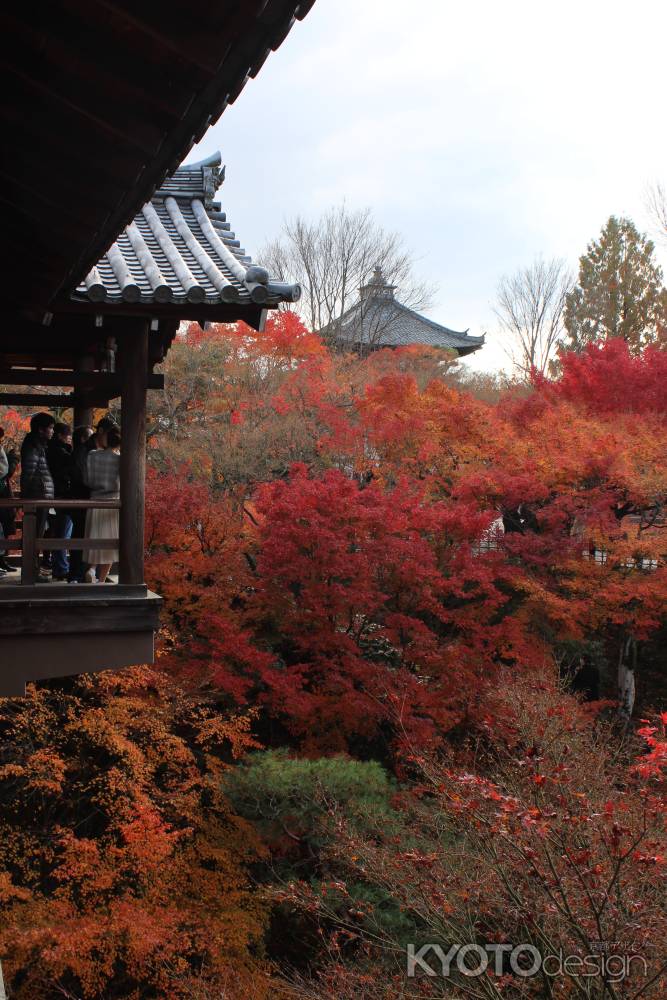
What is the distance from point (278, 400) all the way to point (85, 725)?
28.0ft

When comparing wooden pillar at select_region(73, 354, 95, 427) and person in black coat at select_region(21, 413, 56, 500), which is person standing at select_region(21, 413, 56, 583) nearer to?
person in black coat at select_region(21, 413, 56, 500)

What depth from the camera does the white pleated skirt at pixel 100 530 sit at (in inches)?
228

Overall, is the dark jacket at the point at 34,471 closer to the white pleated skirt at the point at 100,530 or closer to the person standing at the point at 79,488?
the person standing at the point at 79,488

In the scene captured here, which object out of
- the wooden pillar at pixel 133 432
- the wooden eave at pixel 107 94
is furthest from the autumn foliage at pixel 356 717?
the wooden eave at pixel 107 94

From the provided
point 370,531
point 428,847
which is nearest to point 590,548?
point 370,531

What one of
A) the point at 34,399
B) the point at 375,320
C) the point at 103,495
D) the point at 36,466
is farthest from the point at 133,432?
the point at 375,320

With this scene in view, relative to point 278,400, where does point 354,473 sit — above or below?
below

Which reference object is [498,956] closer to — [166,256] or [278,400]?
[166,256]

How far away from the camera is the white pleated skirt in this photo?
578cm

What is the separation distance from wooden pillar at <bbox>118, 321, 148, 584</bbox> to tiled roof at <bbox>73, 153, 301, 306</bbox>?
0.34 m

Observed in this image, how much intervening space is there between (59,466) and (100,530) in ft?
3.54

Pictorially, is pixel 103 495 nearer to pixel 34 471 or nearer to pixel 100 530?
pixel 100 530

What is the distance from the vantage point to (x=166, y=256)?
6.03 m

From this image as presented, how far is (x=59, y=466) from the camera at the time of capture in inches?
261
